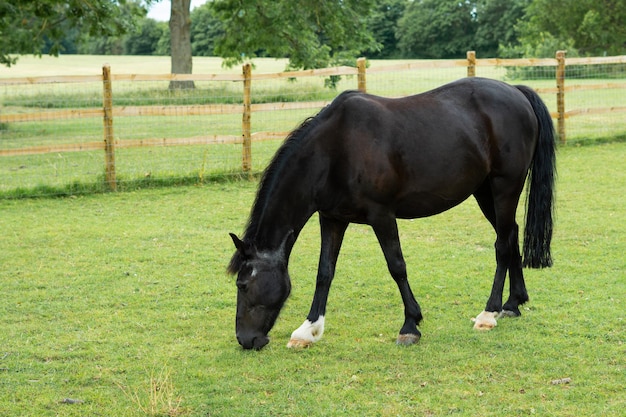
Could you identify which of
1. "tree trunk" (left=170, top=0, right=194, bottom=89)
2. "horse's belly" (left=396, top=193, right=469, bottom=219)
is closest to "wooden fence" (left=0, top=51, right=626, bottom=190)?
"horse's belly" (left=396, top=193, right=469, bottom=219)

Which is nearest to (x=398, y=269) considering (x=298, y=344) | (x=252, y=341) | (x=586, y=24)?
(x=298, y=344)

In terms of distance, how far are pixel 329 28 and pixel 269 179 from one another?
1672 centimetres

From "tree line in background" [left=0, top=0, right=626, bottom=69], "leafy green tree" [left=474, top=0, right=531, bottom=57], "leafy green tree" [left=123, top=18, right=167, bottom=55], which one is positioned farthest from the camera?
"leafy green tree" [left=123, top=18, right=167, bottom=55]

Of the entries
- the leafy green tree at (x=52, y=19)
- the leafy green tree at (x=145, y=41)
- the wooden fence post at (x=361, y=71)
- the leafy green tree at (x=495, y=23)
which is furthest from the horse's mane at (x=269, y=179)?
the leafy green tree at (x=145, y=41)

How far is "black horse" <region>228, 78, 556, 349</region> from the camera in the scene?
5.06 meters

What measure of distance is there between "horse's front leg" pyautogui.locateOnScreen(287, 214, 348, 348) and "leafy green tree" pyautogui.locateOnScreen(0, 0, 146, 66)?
586cm

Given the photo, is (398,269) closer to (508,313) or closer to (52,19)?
(508,313)

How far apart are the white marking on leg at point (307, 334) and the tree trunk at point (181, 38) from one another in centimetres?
1832

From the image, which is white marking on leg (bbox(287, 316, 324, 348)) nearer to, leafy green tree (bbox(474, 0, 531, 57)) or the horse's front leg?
the horse's front leg

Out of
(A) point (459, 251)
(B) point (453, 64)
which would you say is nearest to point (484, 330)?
(A) point (459, 251)

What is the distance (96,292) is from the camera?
6582mm

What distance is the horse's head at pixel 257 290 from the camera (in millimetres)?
4977

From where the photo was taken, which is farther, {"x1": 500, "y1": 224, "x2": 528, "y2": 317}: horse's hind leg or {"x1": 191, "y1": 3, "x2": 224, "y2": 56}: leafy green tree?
{"x1": 191, "y1": 3, "x2": 224, "y2": 56}: leafy green tree

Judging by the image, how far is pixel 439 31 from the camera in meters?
62.7
